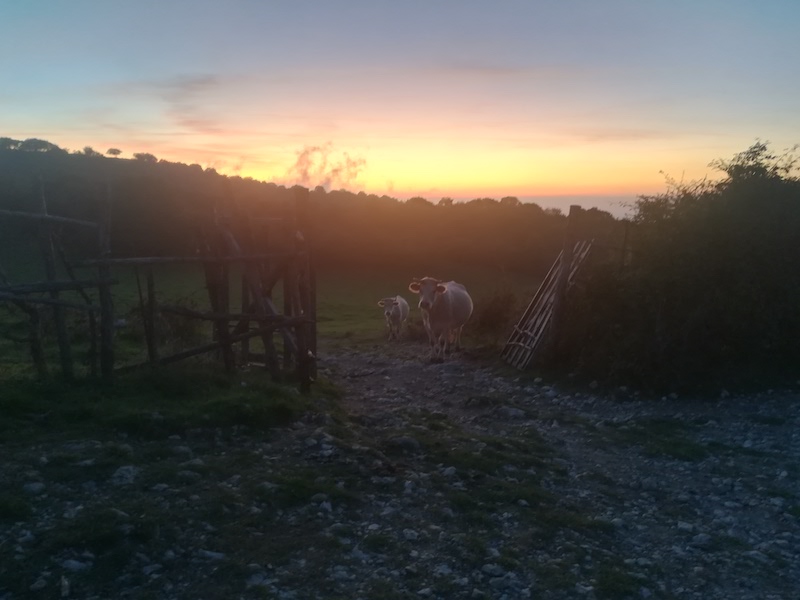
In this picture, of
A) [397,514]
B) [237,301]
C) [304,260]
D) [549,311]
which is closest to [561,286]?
[549,311]

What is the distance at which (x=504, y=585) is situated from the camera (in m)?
5.77

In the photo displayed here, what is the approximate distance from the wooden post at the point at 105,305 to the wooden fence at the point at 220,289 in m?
0.01

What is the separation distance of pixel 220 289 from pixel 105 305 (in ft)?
7.05

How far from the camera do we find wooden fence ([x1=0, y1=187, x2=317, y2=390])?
9562mm

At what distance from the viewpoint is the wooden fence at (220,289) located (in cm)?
956

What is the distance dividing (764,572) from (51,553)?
20.4 feet

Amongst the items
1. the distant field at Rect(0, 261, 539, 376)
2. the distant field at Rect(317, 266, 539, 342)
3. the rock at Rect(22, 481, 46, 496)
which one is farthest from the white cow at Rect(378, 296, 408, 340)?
the rock at Rect(22, 481, 46, 496)

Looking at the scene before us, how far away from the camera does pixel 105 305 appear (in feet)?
31.8

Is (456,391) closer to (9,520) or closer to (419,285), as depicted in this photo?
(419,285)

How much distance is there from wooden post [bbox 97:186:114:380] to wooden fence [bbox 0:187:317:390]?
0.01 metres

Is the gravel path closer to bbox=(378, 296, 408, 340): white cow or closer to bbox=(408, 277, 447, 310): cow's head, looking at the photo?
bbox=(408, 277, 447, 310): cow's head

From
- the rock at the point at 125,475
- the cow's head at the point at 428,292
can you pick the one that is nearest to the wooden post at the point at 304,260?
the rock at the point at 125,475

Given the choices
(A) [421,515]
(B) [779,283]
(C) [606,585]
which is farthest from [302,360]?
(B) [779,283]

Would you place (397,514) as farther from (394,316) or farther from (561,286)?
(394,316)
